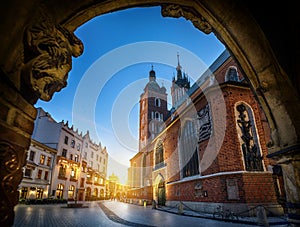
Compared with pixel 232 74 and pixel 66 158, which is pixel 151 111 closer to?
pixel 66 158

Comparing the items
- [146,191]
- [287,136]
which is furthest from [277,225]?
[146,191]

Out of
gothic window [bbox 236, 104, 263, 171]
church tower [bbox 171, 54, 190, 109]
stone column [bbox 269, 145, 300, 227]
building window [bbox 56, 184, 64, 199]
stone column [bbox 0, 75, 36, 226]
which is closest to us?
stone column [bbox 0, 75, 36, 226]

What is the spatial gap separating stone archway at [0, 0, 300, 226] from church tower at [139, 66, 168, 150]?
32224mm

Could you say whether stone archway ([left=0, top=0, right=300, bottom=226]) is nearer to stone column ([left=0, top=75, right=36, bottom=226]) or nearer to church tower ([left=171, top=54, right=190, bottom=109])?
stone column ([left=0, top=75, right=36, bottom=226])

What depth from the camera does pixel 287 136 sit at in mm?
2154

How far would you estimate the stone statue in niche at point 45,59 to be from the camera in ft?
4.84

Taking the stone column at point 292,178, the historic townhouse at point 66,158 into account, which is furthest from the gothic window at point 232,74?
the historic townhouse at point 66,158

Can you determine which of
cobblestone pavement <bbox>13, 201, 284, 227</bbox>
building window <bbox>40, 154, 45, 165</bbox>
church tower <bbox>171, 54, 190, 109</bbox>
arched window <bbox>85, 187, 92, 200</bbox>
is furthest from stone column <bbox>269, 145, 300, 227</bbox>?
arched window <bbox>85, 187, 92, 200</bbox>

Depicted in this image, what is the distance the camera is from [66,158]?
1193 inches

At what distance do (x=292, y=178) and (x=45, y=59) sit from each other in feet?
9.70

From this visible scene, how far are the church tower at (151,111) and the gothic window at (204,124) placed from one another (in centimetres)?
2046

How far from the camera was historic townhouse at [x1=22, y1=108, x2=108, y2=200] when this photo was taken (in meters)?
28.1

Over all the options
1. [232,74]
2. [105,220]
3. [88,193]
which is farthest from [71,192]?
[232,74]

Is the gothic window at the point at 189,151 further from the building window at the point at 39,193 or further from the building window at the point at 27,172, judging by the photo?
the building window at the point at 39,193
